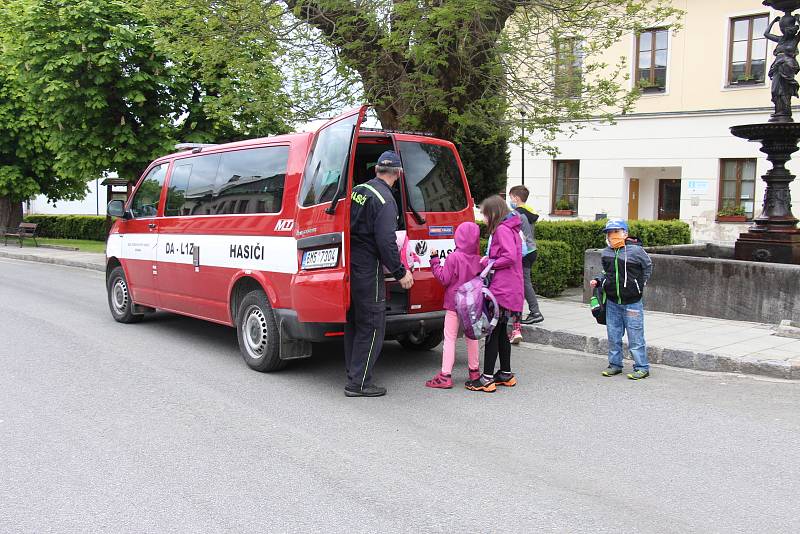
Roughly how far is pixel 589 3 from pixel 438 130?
2.99 m

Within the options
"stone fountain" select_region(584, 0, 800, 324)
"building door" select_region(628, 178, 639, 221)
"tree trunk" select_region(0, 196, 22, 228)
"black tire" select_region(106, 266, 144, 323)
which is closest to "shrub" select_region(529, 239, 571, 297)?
"stone fountain" select_region(584, 0, 800, 324)

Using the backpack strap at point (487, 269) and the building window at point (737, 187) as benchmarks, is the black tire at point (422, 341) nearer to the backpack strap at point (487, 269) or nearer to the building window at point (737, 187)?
the backpack strap at point (487, 269)

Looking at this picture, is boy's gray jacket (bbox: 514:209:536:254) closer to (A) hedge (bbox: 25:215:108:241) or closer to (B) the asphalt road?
(B) the asphalt road

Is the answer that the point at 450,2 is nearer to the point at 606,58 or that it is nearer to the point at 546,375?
the point at 546,375

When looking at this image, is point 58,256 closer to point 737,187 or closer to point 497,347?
point 497,347

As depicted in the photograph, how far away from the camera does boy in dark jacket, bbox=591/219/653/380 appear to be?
22.5ft

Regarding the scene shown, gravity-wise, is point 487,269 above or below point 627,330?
above

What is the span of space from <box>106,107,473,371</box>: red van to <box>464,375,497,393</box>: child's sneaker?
75 centimetres

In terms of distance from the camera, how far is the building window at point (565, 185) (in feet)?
85.8

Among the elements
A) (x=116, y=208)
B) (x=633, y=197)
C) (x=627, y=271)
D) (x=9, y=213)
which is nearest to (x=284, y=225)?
(x=627, y=271)

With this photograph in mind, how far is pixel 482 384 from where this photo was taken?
6598 millimetres

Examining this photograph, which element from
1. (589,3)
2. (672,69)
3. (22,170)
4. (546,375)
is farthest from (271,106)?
(22,170)

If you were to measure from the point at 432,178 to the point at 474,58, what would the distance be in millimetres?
4648

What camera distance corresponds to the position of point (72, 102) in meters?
17.7
